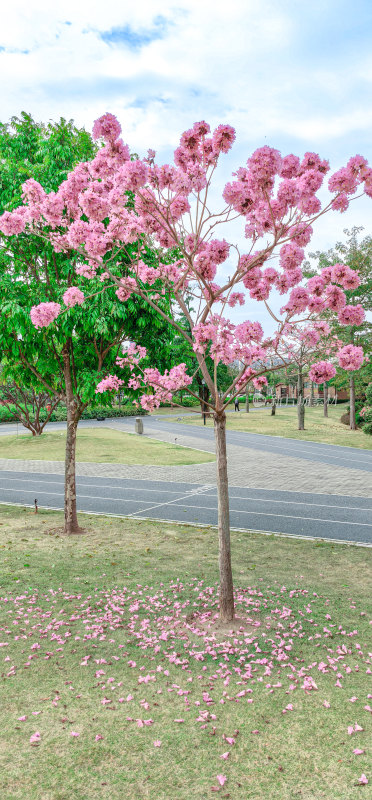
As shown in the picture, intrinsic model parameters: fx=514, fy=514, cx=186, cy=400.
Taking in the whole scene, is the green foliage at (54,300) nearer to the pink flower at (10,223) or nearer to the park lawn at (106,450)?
the pink flower at (10,223)

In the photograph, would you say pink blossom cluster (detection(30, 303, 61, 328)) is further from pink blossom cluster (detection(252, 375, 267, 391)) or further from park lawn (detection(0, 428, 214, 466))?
park lawn (detection(0, 428, 214, 466))

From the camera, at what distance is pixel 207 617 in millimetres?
6879

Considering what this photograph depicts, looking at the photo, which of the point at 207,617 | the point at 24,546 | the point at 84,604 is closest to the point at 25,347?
the point at 24,546

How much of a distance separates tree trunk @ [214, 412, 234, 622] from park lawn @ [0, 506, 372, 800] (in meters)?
0.40

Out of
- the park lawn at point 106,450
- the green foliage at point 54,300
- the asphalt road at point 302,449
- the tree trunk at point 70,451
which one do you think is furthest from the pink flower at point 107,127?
the asphalt road at point 302,449

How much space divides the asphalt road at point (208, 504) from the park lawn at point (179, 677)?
83.1 inches

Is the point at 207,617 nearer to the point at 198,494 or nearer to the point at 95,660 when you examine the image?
the point at 95,660

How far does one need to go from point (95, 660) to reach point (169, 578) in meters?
2.63

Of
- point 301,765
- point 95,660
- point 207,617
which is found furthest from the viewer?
point 207,617

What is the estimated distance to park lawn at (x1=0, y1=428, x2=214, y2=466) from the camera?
24750mm

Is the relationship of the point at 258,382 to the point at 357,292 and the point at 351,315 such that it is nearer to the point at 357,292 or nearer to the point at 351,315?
the point at 351,315

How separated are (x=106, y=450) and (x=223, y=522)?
72.7 feet

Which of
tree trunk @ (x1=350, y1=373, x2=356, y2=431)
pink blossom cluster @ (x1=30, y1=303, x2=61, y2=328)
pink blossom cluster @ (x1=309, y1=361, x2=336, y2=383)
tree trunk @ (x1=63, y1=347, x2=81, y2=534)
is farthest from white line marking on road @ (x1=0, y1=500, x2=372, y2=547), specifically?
tree trunk @ (x1=350, y1=373, x2=356, y2=431)

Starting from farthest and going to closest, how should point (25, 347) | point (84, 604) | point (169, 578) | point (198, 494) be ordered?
point (198, 494)
point (25, 347)
point (169, 578)
point (84, 604)
